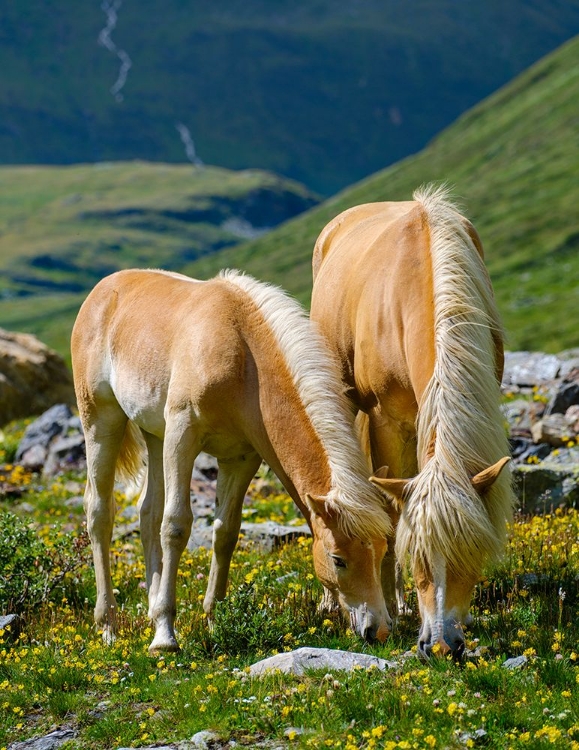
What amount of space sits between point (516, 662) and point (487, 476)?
55.9 inches

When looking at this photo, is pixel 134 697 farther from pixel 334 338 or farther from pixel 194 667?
pixel 334 338

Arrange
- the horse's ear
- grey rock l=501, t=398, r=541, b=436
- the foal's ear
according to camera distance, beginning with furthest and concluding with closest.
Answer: grey rock l=501, t=398, r=541, b=436 → the foal's ear → the horse's ear

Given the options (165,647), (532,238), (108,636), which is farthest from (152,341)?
(532,238)

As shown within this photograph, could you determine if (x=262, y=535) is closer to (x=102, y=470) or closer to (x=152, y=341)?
(x=102, y=470)

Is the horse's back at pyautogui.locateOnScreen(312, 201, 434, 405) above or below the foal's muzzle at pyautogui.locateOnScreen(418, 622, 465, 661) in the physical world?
above

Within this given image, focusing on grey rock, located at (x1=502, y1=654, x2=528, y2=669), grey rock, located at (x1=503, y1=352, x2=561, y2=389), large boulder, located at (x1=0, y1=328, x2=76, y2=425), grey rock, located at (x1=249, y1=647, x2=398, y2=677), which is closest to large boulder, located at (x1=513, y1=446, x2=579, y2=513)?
grey rock, located at (x1=502, y1=654, x2=528, y2=669)

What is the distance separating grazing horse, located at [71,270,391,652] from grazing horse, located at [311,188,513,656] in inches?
20.5

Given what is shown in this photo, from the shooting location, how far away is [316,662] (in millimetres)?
7695

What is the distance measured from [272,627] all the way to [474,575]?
203 cm

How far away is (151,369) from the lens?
9875 mm

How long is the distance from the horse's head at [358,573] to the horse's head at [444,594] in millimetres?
531

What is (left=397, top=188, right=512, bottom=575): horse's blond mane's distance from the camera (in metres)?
7.40

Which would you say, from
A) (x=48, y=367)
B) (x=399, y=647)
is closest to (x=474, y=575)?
(x=399, y=647)

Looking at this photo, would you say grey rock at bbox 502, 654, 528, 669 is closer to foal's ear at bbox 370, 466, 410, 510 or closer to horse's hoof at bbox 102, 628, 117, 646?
foal's ear at bbox 370, 466, 410, 510
